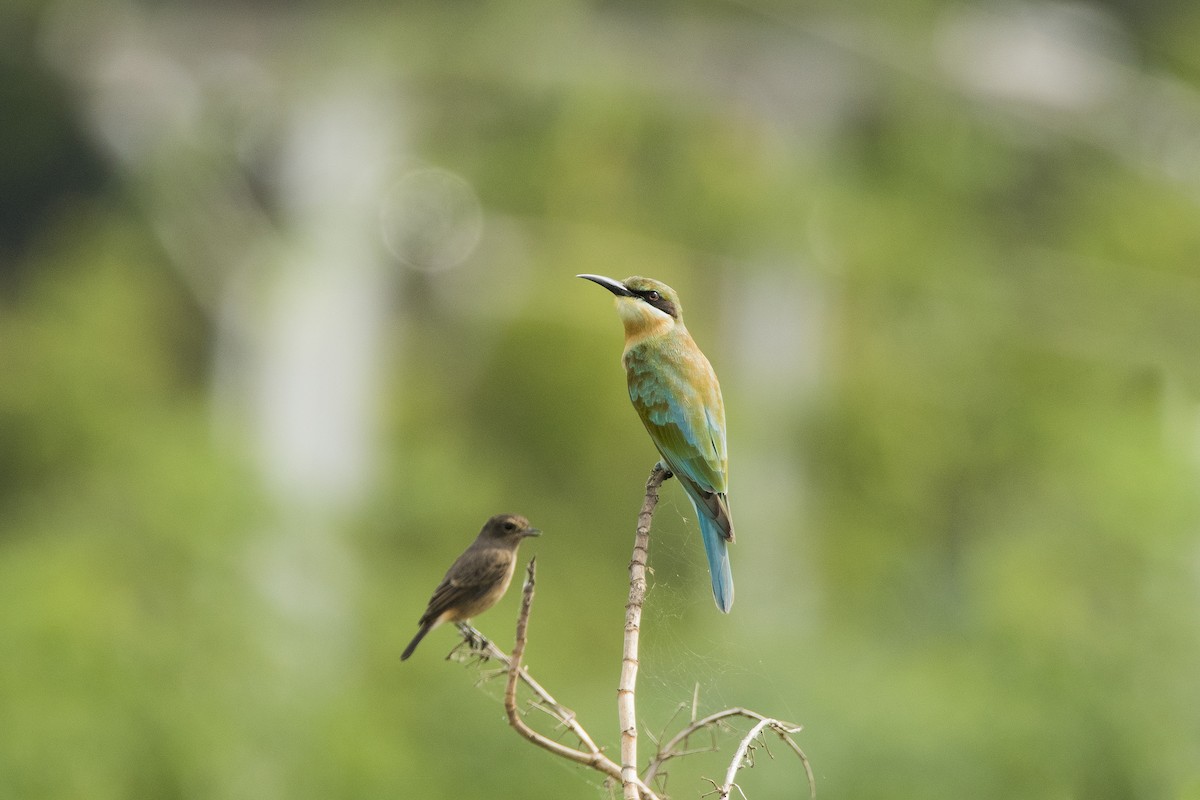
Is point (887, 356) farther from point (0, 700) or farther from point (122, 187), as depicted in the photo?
point (0, 700)

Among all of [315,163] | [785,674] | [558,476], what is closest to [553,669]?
[558,476]

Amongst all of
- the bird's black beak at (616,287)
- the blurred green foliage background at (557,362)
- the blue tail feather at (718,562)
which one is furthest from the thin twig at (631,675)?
the blurred green foliage background at (557,362)

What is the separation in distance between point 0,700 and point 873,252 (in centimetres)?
948

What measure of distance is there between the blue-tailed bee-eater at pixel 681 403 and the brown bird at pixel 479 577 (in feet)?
0.75

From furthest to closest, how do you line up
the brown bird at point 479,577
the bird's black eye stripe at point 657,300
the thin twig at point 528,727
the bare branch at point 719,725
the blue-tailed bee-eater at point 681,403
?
the bird's black eye stripe at point 657,300 < the blue-tailed bee-eater at point 681,403 < the brown bird at point 479,577 < the bare branch at point 719,725 < the thin twig at point 528,727

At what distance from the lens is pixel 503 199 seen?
12.7m

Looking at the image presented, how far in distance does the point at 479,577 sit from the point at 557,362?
9.63 metres

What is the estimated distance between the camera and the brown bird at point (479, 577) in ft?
5.44

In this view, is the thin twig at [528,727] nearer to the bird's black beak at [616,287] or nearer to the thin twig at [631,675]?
the thin twig at [631,675]

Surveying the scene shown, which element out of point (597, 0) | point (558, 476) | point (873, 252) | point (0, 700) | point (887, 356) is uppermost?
point (597, 0)

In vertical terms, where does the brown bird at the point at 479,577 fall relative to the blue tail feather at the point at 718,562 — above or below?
below

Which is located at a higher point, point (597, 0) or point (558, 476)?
point (597, 0)

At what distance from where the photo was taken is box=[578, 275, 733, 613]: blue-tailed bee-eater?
1.85m

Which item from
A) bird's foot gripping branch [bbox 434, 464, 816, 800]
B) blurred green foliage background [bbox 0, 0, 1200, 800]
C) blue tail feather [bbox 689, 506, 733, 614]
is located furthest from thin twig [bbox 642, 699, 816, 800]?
Result: blurred green foliage background [bbox 0, 0, 1200, 800]
